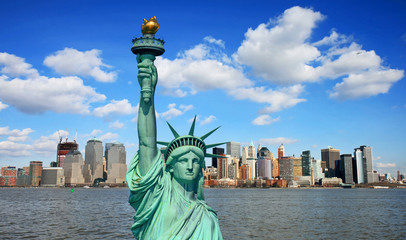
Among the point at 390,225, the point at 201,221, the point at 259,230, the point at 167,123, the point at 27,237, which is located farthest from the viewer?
the point at 390,225

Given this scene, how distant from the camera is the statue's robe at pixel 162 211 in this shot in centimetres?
940

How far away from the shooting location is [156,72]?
10.1 metres

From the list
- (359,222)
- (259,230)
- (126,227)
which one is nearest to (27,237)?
(126,227)

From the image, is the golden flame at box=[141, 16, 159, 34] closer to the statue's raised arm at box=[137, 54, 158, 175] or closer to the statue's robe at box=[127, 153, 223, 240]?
the statue's raised arm at box=[137, 54, 158, 175]

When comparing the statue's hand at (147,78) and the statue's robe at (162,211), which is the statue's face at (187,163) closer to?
the statue's robe at (162,211)

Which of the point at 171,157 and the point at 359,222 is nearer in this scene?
the point at 171,157

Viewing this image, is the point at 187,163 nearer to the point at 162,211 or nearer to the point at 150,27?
the point at 162,211

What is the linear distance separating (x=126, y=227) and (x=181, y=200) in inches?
1050

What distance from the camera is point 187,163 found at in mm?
9805

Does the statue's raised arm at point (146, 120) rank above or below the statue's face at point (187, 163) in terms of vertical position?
above

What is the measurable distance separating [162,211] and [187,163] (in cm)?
137

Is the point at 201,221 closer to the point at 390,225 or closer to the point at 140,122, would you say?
the point at 140,122

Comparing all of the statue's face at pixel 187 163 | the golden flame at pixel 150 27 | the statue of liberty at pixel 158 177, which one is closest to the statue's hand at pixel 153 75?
the statue of liberty at pixel 158 177

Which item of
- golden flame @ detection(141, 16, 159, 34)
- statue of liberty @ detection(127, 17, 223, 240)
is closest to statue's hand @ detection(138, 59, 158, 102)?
statue of liberty @ detection(127, 17, 223, 240)
